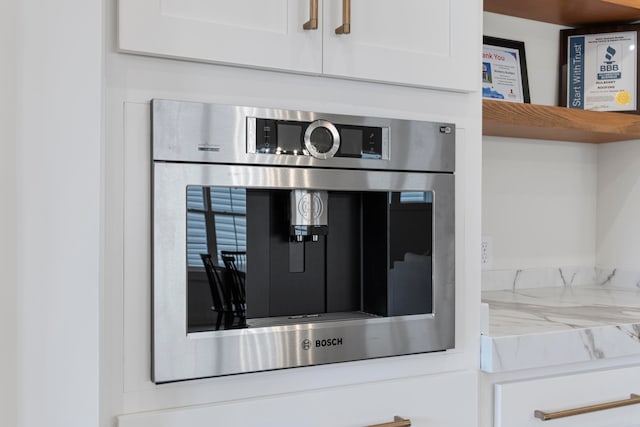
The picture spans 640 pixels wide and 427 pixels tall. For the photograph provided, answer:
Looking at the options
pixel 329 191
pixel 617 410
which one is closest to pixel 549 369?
pixel 617 410

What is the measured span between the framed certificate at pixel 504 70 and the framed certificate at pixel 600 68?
170 millimetres

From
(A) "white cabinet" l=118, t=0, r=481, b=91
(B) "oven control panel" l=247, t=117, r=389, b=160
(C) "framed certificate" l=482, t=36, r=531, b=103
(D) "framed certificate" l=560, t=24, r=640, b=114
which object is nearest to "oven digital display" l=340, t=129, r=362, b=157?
(B) "oven control panel" l=247, t=117, r=389, b=160

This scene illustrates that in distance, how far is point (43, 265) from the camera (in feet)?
2.74

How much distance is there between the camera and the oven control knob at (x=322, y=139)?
1.17 m

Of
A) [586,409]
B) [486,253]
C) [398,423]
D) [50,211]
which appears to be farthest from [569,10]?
[50,211]

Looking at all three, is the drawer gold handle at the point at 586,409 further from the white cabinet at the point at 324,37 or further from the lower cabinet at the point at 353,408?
the white cabinet at the point at 324,37

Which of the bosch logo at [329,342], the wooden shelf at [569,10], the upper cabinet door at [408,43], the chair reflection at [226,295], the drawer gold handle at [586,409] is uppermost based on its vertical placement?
the wooden shelf at [569,10]

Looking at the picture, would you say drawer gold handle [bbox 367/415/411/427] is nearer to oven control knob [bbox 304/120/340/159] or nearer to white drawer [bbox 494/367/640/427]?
white drawer [bbox 494/367/640/427]

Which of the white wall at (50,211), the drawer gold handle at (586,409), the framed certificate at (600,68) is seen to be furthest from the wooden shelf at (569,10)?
the white wall at (50,211)

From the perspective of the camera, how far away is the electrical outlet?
2.04 m

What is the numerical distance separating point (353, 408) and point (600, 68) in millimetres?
1429

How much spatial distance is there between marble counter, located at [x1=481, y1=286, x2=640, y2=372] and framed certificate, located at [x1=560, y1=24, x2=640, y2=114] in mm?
639

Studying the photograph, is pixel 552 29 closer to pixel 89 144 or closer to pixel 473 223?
pixel 473 223

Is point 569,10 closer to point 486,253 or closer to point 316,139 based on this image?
point 486,253
